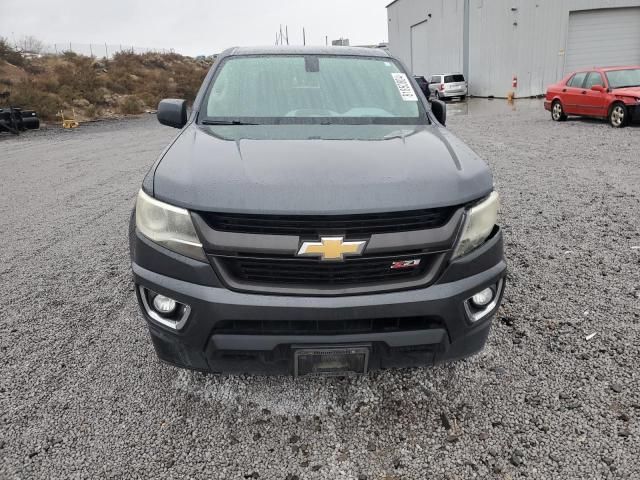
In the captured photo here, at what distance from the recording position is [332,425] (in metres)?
2.21

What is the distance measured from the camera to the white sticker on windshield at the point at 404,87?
10.6 ft

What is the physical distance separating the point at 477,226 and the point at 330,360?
84 cm

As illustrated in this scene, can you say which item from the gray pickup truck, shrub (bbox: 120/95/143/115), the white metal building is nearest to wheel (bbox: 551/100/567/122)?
the white metal building

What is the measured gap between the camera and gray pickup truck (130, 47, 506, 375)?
1881 millimetres

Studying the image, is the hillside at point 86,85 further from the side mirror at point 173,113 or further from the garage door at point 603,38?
the garage door at point 603,38

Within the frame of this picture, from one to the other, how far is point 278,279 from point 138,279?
62 centimetres

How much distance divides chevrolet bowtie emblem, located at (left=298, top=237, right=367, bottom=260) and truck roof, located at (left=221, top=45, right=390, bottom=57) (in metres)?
2.17

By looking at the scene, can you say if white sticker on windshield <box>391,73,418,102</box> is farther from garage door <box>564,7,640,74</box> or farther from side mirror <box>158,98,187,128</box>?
garage door <box>564,7,640,74</box>

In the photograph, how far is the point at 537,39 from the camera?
2517cm

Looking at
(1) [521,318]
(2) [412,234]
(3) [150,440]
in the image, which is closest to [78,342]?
(3) [150,440]


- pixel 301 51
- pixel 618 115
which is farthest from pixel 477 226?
pixel 618 115

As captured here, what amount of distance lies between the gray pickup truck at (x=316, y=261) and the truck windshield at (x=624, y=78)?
12.2m

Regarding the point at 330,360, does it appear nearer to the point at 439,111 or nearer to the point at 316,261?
the point at 316,261

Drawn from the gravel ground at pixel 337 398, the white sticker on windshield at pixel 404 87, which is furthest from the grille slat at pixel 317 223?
the white sticker on windshield at pixel 404 87
